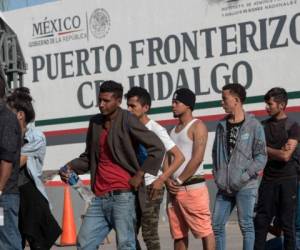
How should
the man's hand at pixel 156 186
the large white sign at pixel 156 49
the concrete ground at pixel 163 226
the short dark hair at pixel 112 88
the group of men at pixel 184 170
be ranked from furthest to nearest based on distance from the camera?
1. the large white sign at pixel 156 49
2. the concrete ground at pixel 163 226
3. the man's hand at pixel 156 186
4. the short dark hair at pixel 112 88
5. the group of men at pixel 184 170

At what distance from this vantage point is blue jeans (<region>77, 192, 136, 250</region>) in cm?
661

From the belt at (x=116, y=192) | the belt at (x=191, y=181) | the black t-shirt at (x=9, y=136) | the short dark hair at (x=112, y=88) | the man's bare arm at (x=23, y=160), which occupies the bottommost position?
the belt at (x=191, y=181)

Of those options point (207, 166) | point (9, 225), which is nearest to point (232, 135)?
point (9, 225)

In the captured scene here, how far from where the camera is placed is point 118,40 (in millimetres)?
16344

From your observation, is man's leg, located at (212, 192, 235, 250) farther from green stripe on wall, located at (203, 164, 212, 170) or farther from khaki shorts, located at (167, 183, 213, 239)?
green stripe on wall, located at (203, 164, 212, 170)

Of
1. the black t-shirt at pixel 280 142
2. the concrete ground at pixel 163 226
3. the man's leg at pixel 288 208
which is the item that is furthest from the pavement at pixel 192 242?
the black t-shirt at pixel 280 142

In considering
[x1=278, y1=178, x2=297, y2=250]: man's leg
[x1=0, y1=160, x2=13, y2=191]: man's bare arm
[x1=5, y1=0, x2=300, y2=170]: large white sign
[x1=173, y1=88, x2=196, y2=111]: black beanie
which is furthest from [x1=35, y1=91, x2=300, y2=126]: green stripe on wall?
[x1=0, y1=160, x2=13, y2=191]: man's bare arm

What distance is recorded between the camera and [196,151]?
789cm

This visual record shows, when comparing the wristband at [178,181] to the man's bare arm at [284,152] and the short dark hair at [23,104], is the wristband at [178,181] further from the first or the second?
the short dark hair at [23,104]

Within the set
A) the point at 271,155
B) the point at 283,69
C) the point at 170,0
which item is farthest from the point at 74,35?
the point at 271,155

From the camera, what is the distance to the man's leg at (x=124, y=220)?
6598mm

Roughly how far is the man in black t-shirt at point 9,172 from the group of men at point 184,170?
A: 0.54m

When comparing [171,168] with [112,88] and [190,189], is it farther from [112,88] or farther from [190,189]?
[112,88]

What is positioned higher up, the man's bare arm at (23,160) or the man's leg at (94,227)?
the man's bare arm at (23,160)
